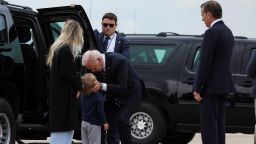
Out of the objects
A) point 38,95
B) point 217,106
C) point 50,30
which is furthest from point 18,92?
point 217,106

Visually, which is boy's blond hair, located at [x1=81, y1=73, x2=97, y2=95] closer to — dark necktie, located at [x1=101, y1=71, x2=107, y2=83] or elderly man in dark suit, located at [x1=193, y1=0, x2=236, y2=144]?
dark necktie, located at [x1=101, y1=71, x2=107, y2=83]

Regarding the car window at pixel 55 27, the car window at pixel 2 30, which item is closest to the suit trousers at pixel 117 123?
the car window at pixel 2 30

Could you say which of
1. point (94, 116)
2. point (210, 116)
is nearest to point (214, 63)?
point (210, 116)

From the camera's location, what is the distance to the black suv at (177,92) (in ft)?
42.3

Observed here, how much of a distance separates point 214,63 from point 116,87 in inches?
41.6

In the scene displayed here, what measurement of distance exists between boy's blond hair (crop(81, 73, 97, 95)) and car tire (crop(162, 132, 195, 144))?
560 centimetres

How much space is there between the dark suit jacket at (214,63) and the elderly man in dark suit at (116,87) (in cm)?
68

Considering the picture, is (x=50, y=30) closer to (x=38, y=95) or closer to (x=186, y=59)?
(x=38, y=95)

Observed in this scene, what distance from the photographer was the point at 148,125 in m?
13.0

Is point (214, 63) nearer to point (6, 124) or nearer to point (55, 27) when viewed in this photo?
point (6, 124)

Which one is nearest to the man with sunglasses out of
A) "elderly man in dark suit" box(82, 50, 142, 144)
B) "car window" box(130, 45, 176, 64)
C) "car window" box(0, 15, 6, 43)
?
"car window" box(0, 15, 6, 43)

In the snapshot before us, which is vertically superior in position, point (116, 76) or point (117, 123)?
point (116, 76)

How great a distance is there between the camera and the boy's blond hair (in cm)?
853

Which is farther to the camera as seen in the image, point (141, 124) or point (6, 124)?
point (141, 124)
